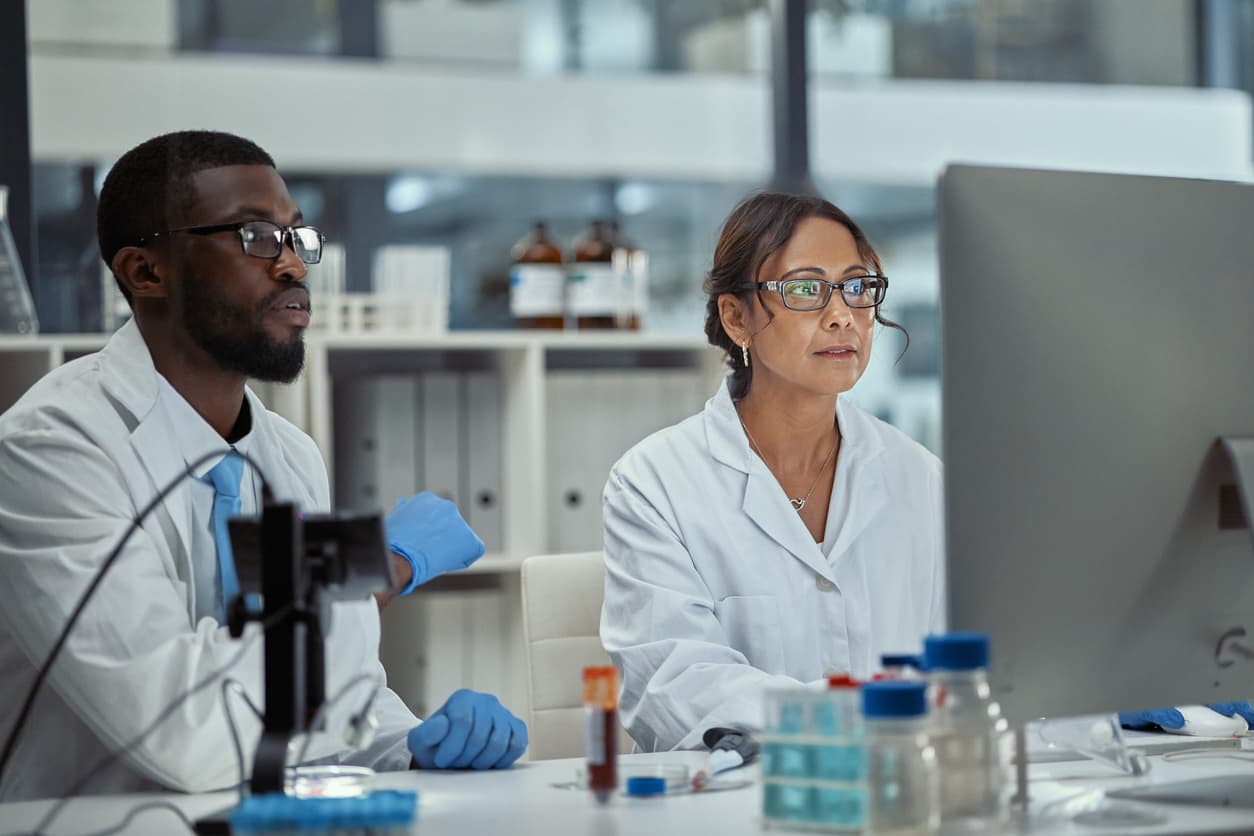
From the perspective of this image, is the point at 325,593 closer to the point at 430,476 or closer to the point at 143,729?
the point at 143,729

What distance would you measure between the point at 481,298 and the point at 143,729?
2419 millimetres

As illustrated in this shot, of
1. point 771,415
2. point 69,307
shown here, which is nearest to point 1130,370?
point 771,415

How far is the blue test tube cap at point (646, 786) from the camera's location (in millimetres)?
1432

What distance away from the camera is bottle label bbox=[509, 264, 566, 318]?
3420 millimetres

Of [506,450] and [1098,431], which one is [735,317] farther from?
[506,450]

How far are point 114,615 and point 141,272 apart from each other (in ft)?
1.91

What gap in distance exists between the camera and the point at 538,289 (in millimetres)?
3428

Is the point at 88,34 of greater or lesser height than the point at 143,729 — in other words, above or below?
above

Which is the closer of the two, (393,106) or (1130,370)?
(1130,370)

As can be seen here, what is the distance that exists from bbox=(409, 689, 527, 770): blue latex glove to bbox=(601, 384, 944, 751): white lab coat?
0.98ft

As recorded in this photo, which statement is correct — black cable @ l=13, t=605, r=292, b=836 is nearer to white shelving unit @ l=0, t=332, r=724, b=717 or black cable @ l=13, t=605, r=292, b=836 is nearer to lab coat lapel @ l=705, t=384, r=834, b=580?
lab coat lapel @ l=705, t=384, r=834, b=580

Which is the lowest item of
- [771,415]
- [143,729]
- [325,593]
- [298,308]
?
[143,729]

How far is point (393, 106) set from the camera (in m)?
3.94

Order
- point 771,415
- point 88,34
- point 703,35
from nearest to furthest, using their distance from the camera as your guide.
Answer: point 771,415 → point 88,34 → point 703,35
